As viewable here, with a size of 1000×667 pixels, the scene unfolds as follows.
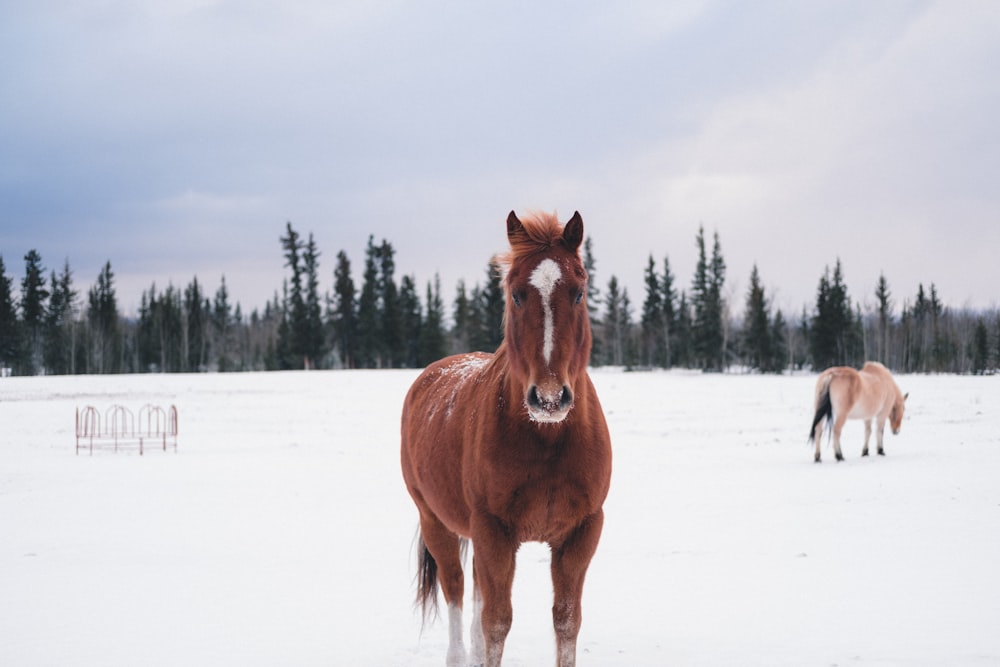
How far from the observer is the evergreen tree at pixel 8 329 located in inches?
2391

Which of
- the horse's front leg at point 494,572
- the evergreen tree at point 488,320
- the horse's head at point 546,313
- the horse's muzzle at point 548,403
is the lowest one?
the horse's front leg at point 494,572

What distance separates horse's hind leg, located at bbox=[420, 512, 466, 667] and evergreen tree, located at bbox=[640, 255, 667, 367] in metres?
65.0

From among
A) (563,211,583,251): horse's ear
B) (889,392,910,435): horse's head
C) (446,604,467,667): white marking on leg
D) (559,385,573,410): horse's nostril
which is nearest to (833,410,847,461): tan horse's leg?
(889,392,910,435): horse's head

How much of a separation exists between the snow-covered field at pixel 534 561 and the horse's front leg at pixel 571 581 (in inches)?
49.4

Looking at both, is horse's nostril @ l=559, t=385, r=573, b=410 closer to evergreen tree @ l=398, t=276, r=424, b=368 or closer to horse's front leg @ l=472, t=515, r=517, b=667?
horse's front leg @ l=472, t=515, r=517, b=667

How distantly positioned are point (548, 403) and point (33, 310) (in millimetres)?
82362

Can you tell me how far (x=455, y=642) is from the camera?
4.13 m

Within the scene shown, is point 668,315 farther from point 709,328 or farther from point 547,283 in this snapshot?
point 547,283

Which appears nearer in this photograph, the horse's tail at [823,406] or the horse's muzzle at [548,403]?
the horse's muzzle at [548,403]

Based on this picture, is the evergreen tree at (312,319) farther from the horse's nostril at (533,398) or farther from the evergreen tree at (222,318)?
the horse's nostril at (533,398)

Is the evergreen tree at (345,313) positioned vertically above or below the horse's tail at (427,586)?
above

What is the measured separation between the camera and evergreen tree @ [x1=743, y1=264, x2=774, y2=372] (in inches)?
2318

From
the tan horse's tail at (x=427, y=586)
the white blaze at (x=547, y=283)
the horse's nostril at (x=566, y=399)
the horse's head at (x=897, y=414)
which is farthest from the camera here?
the horse's head at (x=897, y=414)

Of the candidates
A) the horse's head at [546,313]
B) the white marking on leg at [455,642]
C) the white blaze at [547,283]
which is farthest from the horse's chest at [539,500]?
the white marking on leg at [455,642]
